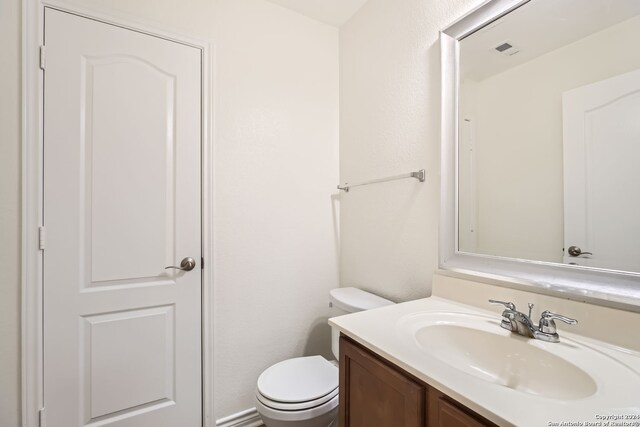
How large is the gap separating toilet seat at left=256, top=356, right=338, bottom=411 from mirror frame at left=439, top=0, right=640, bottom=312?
0.74 m

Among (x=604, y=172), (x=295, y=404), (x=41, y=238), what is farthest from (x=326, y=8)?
(x=295, y=404)

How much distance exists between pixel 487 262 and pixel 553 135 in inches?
→ 19.0

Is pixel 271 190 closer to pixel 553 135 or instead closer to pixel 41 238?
pixel 41 238

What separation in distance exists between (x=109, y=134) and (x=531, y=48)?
1.74m

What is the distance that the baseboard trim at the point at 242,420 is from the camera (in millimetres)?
1568

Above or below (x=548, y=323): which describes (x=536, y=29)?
above

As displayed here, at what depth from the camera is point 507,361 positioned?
0.87 meters

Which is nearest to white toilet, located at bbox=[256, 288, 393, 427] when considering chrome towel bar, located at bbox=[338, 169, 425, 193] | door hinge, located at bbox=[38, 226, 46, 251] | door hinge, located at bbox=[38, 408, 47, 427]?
chrome towel bar, located at bbox=[338, 169, 425, 193]

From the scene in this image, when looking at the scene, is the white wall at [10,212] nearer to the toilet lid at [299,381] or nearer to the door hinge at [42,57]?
the door hinge at [42,57]

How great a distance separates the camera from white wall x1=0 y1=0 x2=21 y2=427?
1151 millimetres

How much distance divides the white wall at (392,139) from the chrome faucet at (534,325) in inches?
17.1

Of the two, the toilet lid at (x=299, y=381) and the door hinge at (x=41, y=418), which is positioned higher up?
the toilet lid at (x=299, y=381)

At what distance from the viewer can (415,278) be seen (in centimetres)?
139

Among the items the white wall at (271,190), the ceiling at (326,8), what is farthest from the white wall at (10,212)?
the ceiling at (326,8)
